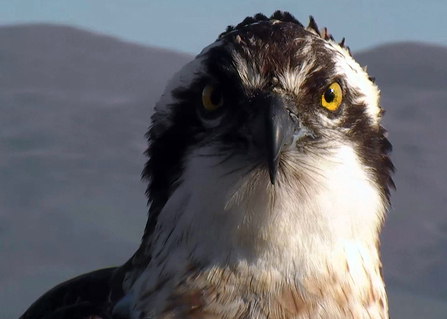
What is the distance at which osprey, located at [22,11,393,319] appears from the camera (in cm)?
322

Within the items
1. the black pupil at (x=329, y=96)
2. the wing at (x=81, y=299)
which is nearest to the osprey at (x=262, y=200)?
the black pupil at (x=329, y=96)

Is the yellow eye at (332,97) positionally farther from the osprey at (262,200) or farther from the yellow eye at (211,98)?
the yellow eye at (211,98)

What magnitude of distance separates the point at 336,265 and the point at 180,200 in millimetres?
693

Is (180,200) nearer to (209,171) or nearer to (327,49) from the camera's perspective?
(209,171)

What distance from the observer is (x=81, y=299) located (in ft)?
12.6

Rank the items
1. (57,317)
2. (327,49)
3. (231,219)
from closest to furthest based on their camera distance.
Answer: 1. (231,219)
2. (327,49)
3. (57,317)

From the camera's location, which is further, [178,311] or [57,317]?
[57,317]

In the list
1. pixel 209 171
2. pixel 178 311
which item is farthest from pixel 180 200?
pixel 178 311

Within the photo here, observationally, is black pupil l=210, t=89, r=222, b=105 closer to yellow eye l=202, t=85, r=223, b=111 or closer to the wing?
yellow eye l=202, t=85, r=223, b=111

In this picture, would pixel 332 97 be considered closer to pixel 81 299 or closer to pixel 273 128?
pixel 273 128

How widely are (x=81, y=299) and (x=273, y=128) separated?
1.43 m

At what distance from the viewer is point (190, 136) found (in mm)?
3371

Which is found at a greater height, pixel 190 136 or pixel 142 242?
pixel 190 136

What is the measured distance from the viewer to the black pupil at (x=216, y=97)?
3.27 metres
